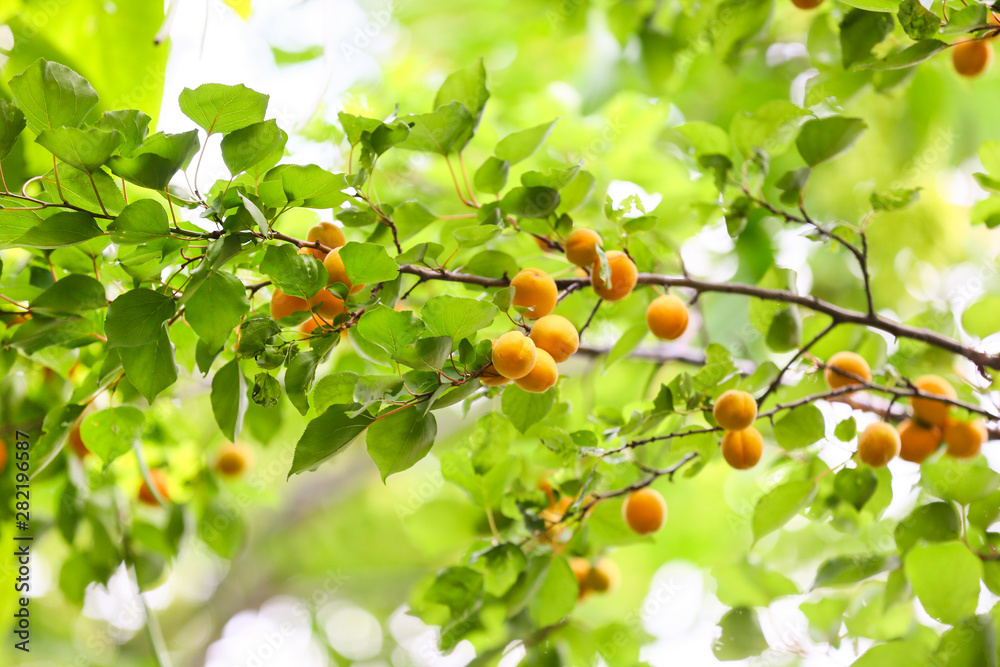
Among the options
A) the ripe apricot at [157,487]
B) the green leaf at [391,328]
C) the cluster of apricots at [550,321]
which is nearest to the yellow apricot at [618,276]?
the cluster of apricots at [550,321]

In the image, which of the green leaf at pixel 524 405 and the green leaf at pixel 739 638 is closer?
the green leaf at pixel 524 405

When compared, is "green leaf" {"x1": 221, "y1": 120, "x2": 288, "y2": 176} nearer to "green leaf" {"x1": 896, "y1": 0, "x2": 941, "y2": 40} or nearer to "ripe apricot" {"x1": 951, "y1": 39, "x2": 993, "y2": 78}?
"green leaf" {"x1": 896, "y1": 0, "x2": 941, "y2": 40}

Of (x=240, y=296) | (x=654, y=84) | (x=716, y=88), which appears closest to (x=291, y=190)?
(x=240, y=296)

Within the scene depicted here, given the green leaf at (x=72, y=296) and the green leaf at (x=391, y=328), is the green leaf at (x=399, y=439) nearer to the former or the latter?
the green leaf at (x=391, y=328)

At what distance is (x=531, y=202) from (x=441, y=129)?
0.12 meters

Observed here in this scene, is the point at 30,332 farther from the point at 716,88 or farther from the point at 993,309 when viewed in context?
the point at 716,88

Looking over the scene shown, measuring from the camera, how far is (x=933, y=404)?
2.78ft

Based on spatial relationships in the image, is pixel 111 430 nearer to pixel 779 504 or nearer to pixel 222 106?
pixel 222 106

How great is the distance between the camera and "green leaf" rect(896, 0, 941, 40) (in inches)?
22.9

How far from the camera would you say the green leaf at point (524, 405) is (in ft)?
2.32

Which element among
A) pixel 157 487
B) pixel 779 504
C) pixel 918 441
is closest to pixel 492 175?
pixel 779 504

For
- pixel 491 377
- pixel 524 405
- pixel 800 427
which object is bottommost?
pixel 800 427

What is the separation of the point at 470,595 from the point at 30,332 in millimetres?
560

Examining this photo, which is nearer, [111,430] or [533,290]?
[533,290]
